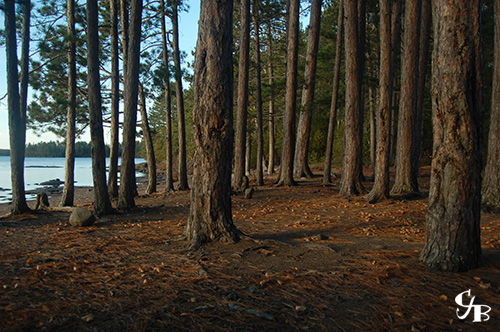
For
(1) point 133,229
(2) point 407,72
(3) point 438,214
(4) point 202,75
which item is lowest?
Result: (1) point 133,229

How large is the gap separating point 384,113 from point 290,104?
555cm

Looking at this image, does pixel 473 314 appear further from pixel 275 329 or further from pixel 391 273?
pixel 275 329

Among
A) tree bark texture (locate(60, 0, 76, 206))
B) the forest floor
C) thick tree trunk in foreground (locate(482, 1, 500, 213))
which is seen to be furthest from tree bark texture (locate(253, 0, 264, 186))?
thick tree trunk in foreground (locate(482, 1, 500, 213))

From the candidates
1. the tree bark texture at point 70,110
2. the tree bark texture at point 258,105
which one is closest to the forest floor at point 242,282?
the tree bark texture at point 70,110

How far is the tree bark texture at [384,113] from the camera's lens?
9477 mm

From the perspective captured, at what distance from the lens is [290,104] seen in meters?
14.5

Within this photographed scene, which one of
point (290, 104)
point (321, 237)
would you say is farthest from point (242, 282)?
point (290, 104)

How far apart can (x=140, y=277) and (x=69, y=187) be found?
9.35 m

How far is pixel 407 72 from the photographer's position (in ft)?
34.0

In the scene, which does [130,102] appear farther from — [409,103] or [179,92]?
[409,103]

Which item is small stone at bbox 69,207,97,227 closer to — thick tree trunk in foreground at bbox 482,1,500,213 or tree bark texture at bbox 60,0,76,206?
tree bark texture at bbox 60,0,76,206

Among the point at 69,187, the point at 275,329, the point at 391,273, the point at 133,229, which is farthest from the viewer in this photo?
the point at 69,187

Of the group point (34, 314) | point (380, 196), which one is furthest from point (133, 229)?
point (380, 196)

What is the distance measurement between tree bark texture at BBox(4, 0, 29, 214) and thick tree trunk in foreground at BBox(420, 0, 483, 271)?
10033 mm
